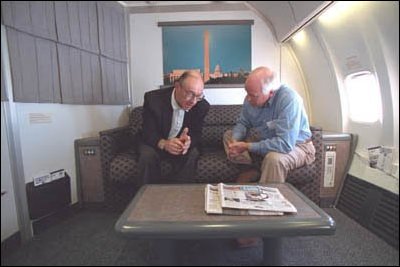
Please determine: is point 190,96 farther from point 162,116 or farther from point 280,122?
point 280,122

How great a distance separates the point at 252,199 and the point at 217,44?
0.49 meters

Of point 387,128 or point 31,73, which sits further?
point 31,73

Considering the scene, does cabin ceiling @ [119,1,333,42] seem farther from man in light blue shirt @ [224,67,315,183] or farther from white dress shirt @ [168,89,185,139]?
white dress shirt @ [168,89,185,139]

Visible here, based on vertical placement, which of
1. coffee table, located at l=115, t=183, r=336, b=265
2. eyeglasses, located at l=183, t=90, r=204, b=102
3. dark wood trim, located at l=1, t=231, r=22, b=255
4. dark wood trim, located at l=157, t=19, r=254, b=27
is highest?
dark wood trim, located at l=157, t=19, r=254, b=27

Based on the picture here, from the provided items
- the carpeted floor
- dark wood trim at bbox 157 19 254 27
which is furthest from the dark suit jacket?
the carpeted floor

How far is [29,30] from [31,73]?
0.33ft

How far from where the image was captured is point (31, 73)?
1.92ft

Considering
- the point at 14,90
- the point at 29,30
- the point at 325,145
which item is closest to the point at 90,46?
the point at 29,30

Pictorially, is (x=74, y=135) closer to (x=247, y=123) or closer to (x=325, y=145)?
(x=247, y=123)

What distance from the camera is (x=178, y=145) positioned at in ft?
3.07

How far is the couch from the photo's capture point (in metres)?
0.99

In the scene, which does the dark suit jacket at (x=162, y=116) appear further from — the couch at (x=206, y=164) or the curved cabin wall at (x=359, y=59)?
the curved cabin wall at (x=359, y=59)

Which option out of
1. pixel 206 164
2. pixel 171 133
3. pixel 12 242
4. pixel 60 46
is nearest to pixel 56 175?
pixel 12 242

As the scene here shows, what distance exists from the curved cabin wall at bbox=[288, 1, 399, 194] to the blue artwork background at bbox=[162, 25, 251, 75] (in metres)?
0.15
